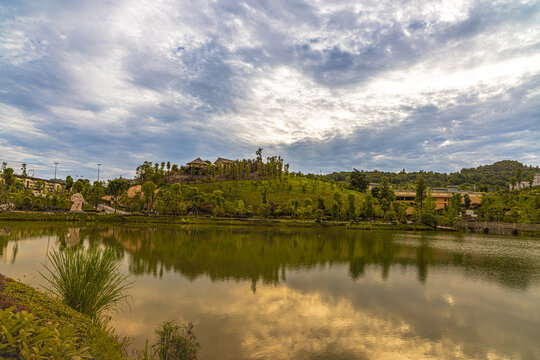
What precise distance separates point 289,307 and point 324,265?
38.2ft

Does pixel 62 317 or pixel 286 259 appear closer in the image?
pixel 62 317

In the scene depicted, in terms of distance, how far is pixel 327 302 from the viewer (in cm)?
1634

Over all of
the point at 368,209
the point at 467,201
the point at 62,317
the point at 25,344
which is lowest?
the point at 62,317

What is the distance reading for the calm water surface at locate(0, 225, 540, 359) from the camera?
11547 mm

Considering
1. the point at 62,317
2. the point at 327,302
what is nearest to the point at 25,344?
the point at 62,317

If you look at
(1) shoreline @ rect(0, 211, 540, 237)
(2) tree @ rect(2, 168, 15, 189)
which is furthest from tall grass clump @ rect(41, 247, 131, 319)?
(2) tree @ rect(2, 168, 15, 189)

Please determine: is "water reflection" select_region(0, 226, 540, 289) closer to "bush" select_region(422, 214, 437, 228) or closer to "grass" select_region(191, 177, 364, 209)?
"bush" select_region(422, 214, 437, 228)

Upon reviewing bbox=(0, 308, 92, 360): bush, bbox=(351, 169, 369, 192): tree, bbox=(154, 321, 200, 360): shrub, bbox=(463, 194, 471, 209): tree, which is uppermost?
bbox=(351, 169, 369, 192): tree

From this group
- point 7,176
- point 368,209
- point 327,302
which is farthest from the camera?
point 7,176

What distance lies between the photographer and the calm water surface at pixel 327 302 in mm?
11547

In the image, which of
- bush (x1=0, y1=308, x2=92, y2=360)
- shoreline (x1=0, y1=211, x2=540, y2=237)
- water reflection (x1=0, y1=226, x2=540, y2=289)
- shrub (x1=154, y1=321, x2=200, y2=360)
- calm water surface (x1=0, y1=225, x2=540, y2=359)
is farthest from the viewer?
shoreline (x1=0, y1=211, x2=540, y2=237)

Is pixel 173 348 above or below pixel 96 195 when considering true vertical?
below

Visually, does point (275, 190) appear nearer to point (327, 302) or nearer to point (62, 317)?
point (327, 302)

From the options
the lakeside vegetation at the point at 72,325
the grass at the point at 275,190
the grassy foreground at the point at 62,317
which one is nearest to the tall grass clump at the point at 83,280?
the lakeside vegetation at the point at 72,325
